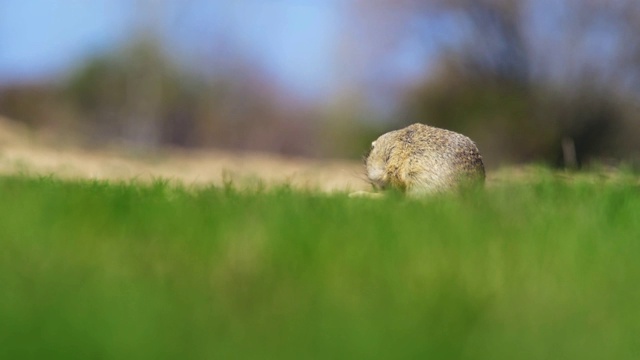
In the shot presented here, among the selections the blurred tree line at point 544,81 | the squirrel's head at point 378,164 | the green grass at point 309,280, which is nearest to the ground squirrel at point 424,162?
the squirrel's head at point 378,164

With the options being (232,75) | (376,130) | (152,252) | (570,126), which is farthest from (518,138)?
(152,252)

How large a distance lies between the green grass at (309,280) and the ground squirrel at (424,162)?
4.43ft

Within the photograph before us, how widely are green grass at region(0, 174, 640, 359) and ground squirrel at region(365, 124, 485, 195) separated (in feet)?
4.43

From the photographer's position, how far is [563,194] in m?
5.05

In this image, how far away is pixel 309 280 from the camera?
243 cm

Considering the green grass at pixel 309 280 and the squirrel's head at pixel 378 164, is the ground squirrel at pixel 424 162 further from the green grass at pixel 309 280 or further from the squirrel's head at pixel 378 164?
the green grass at pixel 309 280

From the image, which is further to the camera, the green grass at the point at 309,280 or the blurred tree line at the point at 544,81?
the blurred tree line at the point at 544,81

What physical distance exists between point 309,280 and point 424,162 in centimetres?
276

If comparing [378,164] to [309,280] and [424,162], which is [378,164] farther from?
[309,280]

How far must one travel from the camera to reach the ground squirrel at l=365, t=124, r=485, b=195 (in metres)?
5.05

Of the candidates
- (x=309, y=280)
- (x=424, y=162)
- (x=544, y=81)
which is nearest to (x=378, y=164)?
(x=424, y=162)

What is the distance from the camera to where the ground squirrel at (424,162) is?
16.6 feet

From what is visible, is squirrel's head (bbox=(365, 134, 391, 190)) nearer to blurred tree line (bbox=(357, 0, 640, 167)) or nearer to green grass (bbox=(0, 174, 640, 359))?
green grass (bbox=(0, 174, 640, 359))

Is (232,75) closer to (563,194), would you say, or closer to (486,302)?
(563,194)
